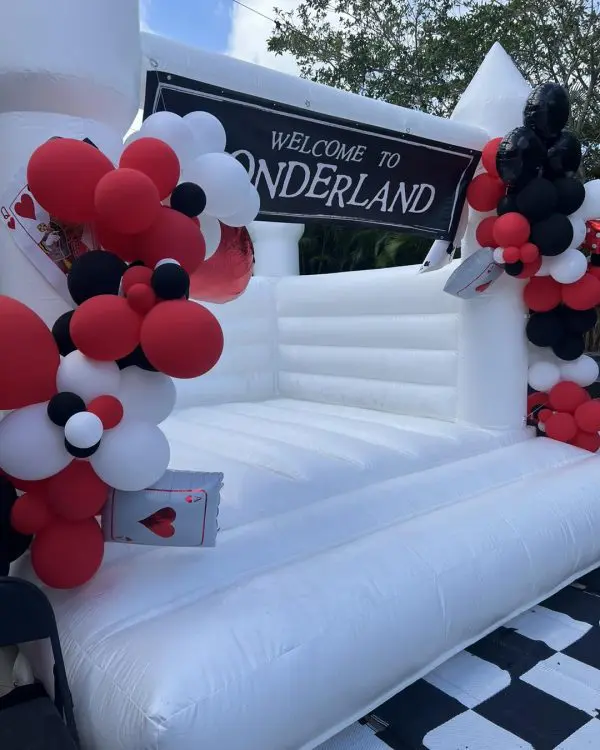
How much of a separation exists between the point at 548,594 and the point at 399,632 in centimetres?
62

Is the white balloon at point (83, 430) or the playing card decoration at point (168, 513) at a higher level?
the white balloon at point (83, 430)

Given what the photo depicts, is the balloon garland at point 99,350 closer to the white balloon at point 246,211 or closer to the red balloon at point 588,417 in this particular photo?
the white balloon at point 246,211

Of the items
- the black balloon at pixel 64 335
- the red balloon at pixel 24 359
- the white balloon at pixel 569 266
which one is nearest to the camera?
the red balloon at pixel 24 359

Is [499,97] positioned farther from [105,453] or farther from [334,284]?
[105,453]

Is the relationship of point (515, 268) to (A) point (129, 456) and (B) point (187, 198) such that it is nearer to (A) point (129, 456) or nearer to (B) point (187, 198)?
(B) point (187, 198)

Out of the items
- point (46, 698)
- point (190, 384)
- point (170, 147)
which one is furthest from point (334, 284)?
point (46, 698)

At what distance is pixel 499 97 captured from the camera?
2227 mm

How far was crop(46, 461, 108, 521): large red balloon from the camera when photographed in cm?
109

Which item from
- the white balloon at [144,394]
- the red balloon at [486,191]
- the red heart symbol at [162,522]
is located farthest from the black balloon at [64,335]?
the red balloon at [486,191]

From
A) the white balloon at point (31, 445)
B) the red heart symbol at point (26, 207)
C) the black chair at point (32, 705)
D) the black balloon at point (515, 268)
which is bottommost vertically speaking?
the black chair at point (32, 705)

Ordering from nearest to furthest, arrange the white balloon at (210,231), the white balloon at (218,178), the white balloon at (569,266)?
the white balloon at (218,178)
the white balloon at (210,231)
the white balloon at (569,266)

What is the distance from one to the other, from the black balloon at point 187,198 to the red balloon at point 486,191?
1273mm

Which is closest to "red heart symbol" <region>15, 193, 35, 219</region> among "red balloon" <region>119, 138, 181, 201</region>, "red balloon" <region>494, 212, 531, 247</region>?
"red balloon" <region>119, 138, 181, 201</region>

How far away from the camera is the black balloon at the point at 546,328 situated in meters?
2.21
